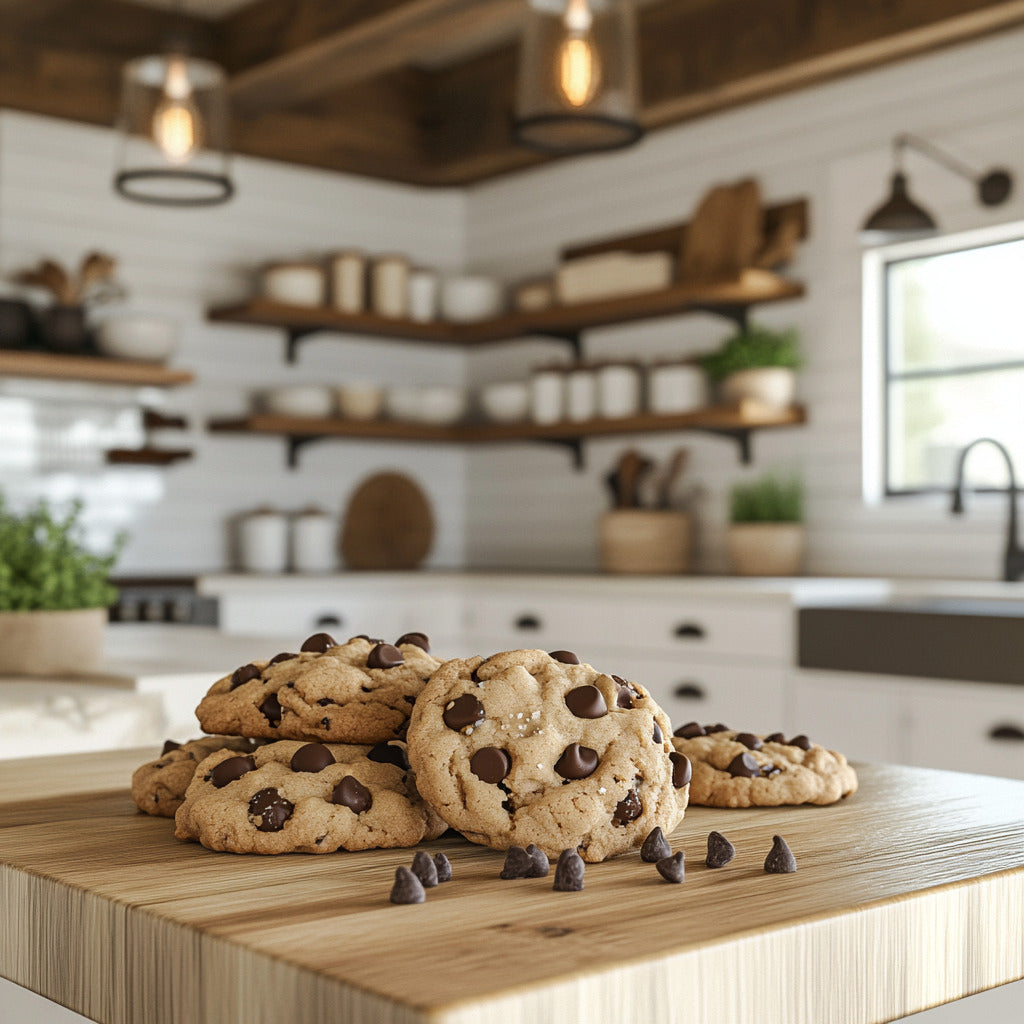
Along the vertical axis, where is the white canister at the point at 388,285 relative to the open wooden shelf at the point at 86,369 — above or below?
above

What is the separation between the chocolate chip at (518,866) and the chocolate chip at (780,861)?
5.3 inches

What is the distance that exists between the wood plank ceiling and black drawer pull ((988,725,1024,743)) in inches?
74.5

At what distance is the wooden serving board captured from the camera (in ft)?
1.86

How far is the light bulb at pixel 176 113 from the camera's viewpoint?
10.2ft

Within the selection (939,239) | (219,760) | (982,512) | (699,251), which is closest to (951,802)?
(219,760)

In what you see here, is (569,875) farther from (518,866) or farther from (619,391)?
(619,391)

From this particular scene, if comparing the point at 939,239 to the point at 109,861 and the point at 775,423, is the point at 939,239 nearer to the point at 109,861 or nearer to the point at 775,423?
the point at 775,423

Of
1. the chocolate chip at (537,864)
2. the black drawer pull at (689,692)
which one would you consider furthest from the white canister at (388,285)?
the chocolate chip at (537,864)

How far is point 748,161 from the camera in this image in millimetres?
4594

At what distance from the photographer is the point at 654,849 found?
77 cm

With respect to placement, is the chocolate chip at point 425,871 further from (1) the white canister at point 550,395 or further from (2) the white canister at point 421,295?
(2) the white canister at point 421,295

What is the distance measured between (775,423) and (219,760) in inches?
142

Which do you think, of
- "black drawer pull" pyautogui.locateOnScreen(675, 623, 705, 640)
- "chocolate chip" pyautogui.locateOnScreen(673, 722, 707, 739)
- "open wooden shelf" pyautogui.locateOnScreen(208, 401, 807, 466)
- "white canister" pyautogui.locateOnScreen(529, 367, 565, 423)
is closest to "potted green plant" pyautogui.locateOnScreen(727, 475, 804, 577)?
"open wooden shelf" pyautogui.locateOnScreen(208, 401, 807, 466)

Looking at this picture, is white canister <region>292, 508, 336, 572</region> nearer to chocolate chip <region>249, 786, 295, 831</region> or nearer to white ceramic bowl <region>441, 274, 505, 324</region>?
white ceramic bowl <region>441, 274, 505, 324</region>
